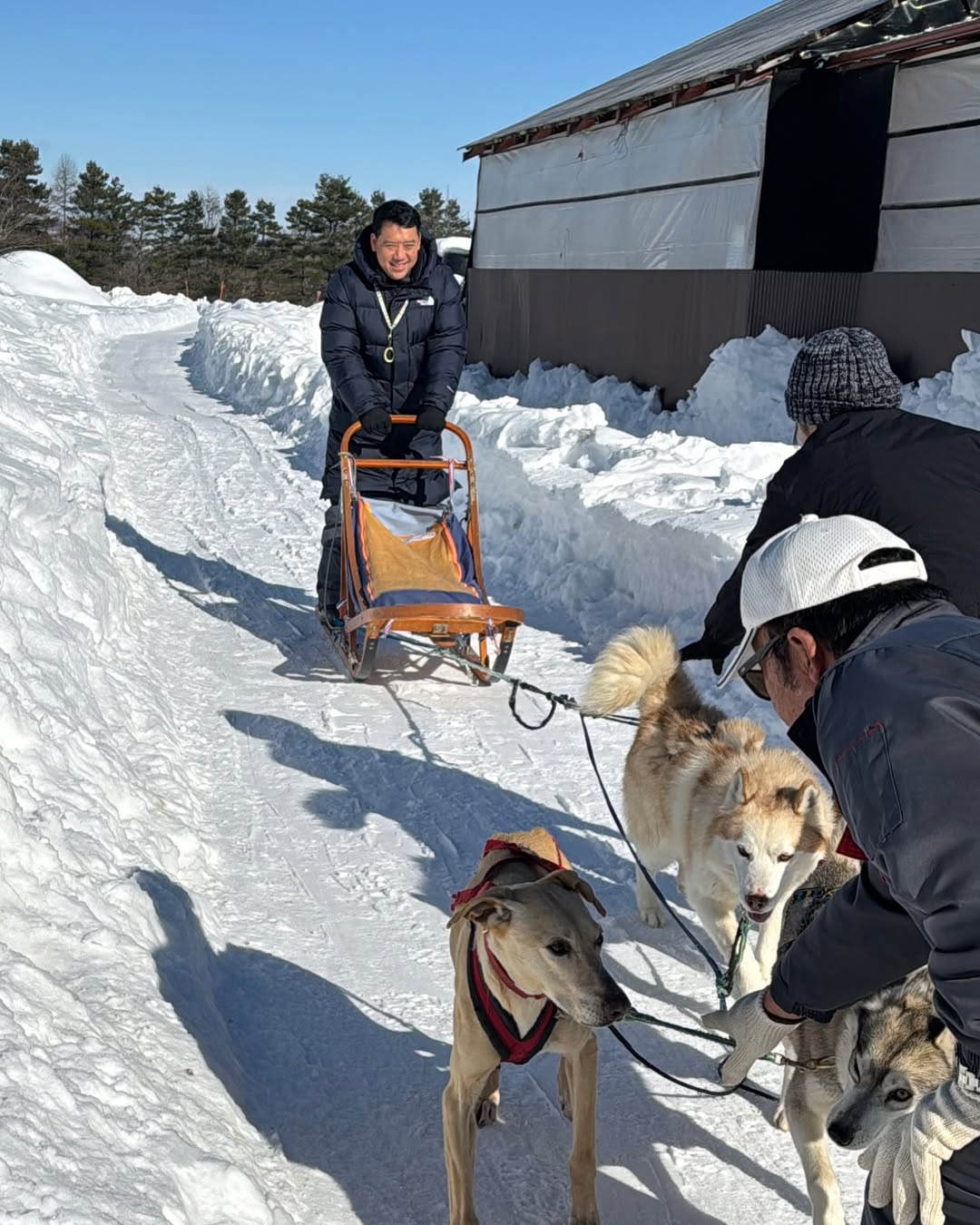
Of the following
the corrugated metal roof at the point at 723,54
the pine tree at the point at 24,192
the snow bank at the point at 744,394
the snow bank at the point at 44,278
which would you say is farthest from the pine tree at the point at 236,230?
the snow bank at the point at 744,394

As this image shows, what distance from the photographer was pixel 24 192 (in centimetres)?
5428

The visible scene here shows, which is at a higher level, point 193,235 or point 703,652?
point 193,235

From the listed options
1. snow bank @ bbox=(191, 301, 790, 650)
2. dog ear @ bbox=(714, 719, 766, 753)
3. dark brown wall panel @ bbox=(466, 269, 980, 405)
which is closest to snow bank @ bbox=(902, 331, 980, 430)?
dark brown wall panel @ bbox=(466, 269, 980, 405)

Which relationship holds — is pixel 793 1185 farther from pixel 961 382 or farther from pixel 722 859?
pixel 961 382

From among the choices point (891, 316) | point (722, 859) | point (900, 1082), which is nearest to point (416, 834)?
point (722, 859)

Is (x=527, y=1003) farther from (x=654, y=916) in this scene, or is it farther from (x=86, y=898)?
(x=654, y=916)

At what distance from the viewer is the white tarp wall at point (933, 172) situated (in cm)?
1059

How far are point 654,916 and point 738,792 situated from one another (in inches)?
33.7

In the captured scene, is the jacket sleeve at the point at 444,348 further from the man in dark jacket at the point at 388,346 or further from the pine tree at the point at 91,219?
the pine tree at the point at 91,219

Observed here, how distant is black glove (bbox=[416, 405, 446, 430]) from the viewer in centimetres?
682

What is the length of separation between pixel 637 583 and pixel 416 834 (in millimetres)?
3375

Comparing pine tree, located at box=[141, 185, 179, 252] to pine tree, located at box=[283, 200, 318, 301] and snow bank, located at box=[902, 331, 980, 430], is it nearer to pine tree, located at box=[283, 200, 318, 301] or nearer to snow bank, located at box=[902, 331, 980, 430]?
pine tree, located at box=[283, 200, 318, 301]

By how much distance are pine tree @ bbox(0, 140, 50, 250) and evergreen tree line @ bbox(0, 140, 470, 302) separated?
4 cm

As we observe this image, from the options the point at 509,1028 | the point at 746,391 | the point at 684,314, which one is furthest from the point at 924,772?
the point at 684,314
